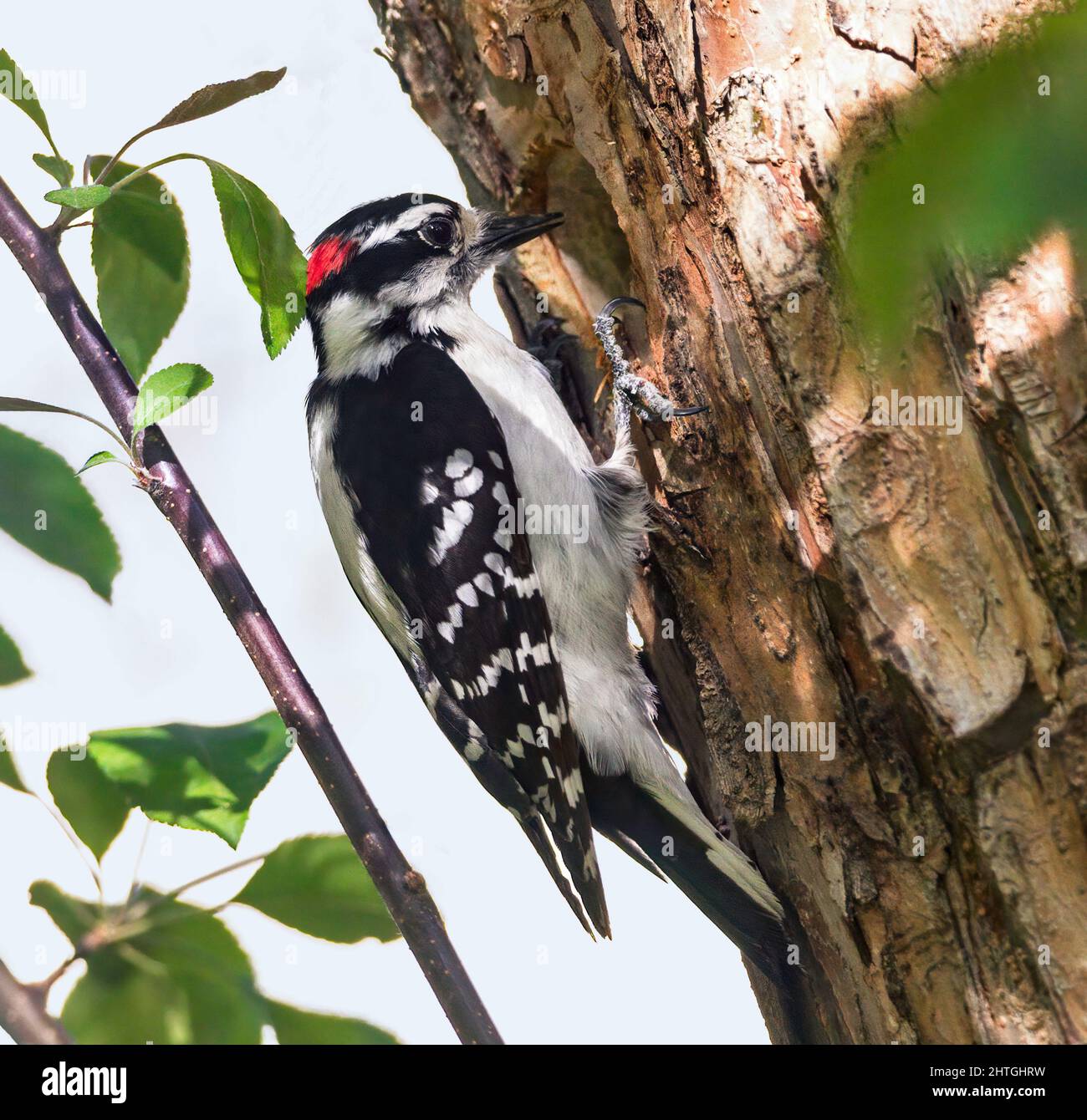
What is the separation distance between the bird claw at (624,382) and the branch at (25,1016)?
4.35 ft

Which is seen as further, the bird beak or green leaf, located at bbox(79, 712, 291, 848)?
the bird beak

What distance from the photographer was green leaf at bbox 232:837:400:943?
123 cm

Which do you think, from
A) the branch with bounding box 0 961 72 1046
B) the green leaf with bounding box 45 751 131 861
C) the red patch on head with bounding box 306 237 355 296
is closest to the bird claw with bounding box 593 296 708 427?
the red patch on head with bounding box 306 237 355 296

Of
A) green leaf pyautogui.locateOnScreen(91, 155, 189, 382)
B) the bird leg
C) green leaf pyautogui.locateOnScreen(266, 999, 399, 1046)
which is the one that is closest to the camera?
green leaf pyautogui.locateOnScreen(266, 999, 399, 1046)

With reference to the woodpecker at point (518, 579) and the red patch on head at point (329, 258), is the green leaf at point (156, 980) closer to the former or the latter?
the woodpecker at point (518, 579)

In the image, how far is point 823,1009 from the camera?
1755mm

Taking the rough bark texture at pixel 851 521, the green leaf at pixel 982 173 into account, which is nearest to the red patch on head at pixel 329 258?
the rough bark texture at pixel 851 521

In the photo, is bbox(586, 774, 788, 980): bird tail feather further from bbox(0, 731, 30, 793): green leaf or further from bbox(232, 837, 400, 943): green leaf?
bbox(0, 731, 30, 793): green leaf

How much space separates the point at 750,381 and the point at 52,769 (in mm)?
1121

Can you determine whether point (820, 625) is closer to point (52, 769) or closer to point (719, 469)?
point (719, 469)

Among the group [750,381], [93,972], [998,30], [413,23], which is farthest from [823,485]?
[413,23]

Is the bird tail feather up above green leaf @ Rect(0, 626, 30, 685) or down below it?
below

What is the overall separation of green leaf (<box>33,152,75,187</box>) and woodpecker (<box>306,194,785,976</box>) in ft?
2.95

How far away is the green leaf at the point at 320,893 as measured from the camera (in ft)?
4.02
